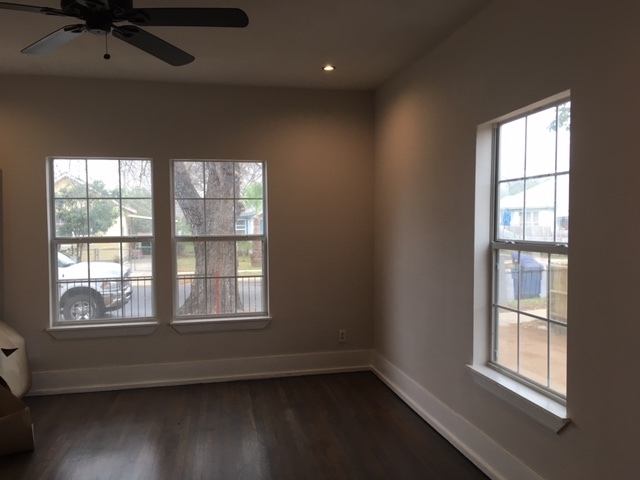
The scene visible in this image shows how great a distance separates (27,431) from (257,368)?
1859 mm

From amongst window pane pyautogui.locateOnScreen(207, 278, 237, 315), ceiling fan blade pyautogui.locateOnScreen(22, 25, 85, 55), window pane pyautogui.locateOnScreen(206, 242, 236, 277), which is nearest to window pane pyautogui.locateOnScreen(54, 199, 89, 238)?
window pane pyautogui.locateOnScreen(206, 242, 236, 277)

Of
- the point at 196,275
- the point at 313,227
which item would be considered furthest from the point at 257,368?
the point at 313,227

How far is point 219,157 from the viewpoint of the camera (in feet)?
13.3

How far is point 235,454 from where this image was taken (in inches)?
111

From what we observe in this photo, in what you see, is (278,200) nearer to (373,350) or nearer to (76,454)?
(373,350)

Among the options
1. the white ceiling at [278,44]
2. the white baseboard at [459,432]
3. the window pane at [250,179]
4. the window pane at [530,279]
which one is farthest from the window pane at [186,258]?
the window pane at [530,279]

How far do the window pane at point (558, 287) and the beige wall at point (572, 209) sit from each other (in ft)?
0.50

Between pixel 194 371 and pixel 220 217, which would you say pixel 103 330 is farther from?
pixel 220 217

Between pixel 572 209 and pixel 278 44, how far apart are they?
6.99 ft

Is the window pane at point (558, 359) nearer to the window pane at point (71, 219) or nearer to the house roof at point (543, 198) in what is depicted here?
the house roof at point (543, 198)

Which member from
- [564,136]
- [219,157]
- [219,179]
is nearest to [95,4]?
[564,136]

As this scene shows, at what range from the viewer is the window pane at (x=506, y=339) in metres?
2.51

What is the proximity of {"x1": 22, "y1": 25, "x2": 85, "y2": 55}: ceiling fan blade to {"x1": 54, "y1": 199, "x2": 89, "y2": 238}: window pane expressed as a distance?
192 cm

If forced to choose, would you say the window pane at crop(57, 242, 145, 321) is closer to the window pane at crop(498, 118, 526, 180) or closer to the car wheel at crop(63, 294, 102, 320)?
the car wheel at crop(63, 294, 102, 320)
